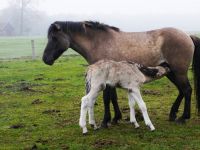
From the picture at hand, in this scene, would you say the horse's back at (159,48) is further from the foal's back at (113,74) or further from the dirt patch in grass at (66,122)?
the dirt patch in grass at (66,122)

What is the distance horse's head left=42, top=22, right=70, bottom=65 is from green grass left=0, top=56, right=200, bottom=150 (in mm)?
1635

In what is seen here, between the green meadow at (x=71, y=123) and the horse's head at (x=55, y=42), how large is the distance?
5.36ft

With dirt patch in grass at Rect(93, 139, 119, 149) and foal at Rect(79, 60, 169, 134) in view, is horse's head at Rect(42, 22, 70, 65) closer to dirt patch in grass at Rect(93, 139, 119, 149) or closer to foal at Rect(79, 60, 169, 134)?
foal at Rect(79, 60, 169, 134)

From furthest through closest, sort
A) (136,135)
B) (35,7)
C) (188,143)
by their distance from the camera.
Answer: (35,7) < (136,135) < (188,143)

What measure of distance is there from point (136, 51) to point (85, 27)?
126 centimetres

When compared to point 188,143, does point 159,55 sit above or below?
above

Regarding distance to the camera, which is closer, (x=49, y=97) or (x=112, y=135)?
(x=112, y=135)

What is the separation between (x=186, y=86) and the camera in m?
9.50

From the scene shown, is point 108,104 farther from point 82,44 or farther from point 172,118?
point 172,118

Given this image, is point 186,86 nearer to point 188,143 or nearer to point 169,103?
point 188,143

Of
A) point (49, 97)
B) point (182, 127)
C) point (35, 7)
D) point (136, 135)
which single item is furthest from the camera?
point (35, 7)

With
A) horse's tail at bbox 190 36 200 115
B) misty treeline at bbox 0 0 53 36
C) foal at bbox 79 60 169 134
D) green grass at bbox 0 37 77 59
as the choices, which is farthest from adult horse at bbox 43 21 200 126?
misty treeline at bbox 0 0 53 36

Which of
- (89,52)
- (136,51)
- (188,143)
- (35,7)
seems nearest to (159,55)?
(136,51)

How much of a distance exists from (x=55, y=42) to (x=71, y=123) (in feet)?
6.45
